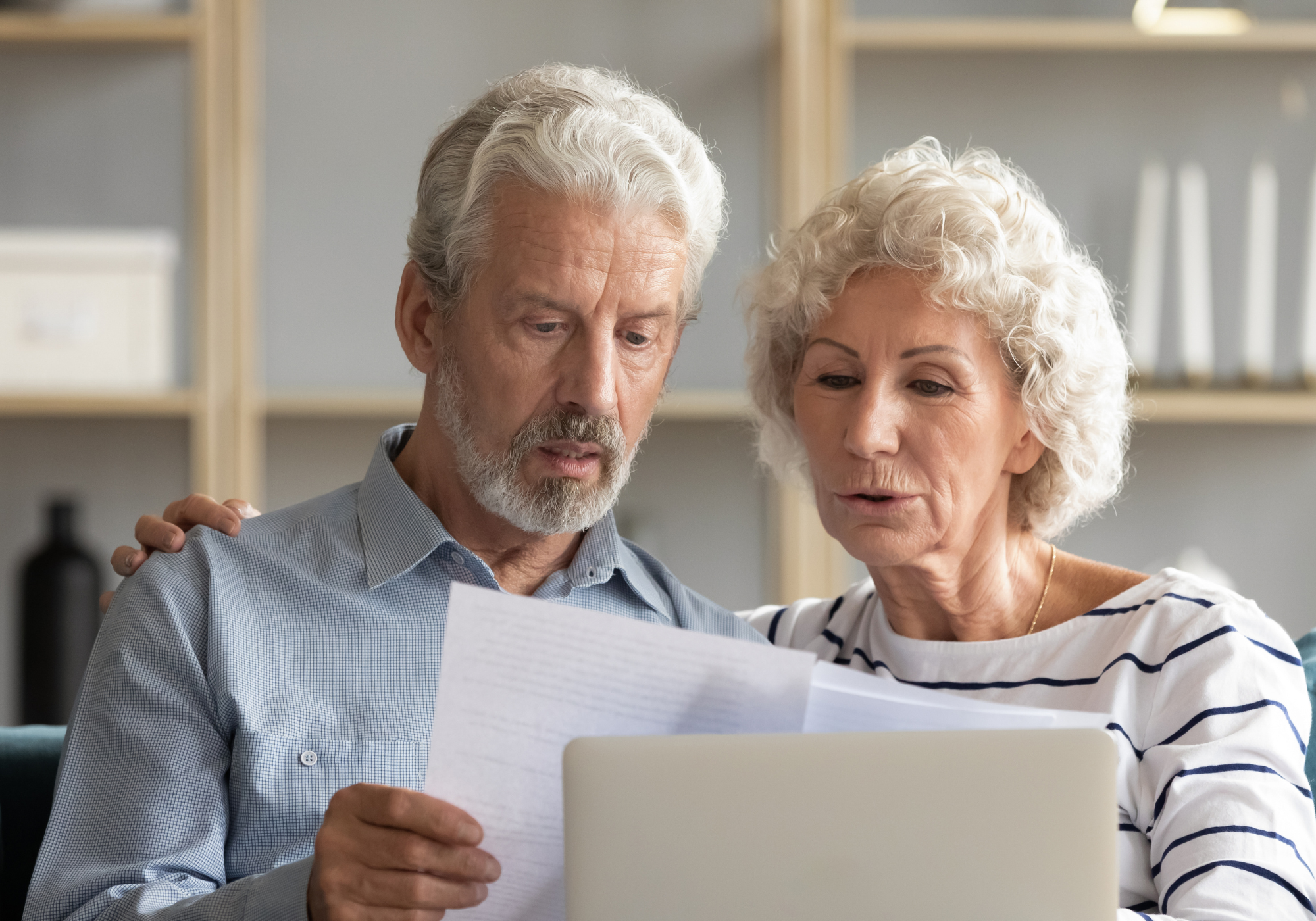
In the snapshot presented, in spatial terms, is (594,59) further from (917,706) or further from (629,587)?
(917,706)

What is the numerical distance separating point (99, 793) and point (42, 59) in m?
2.20

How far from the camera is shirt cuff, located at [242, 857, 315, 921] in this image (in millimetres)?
941

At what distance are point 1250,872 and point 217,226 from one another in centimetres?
222

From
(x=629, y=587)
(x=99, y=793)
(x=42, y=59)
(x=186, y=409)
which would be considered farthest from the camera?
(x=42, y=59)

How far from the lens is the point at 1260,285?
2.66m

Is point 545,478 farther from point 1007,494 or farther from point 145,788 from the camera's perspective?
point 1007,494

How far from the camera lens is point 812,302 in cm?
144

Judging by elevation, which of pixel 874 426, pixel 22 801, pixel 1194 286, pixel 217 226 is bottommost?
pixel 22 801

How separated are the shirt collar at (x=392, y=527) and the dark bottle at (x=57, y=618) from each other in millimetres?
1518

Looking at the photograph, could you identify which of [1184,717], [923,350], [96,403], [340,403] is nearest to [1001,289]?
[923,350]

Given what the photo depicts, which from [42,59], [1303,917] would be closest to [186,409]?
[42,59]

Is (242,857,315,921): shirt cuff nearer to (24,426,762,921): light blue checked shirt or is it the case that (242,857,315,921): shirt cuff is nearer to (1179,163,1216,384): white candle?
(24,426,762,921): light blue checked shirt

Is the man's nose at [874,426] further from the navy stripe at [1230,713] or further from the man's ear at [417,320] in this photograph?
the man's ear at [417,320]

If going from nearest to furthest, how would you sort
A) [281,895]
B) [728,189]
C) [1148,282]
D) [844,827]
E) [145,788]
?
[844,827] → [281,895] → [145,788] → [1148,282] → [728,189]
